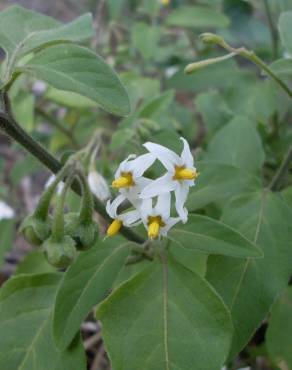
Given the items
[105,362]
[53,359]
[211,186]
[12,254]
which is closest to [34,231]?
[53,359]

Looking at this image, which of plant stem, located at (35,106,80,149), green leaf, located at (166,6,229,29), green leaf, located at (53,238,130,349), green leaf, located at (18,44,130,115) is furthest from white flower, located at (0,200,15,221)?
green leaf, located at (18,44,130,115)

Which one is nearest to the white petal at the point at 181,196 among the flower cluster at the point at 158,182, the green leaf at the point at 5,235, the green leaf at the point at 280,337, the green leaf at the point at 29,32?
the flower cluster at the point at 158,182

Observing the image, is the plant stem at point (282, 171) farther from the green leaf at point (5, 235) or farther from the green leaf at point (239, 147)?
the green leaf at point (5, 235)

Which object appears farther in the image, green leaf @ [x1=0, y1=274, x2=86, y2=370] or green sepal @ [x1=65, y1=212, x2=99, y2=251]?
green leaf @ [x1=0, y1=274, x2=86, y2=370]

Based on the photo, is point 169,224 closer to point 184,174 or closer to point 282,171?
point 184,174

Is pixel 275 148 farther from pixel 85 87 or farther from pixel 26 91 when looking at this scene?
pixel 85 87

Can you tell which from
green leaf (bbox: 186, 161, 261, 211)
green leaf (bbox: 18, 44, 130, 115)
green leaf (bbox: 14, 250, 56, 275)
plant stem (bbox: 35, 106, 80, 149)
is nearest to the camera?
green leaf (bbox: 18, 44, 130, 115)

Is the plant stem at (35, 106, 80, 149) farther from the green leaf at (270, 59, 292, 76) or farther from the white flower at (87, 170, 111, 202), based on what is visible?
the green leaf at (270, 59, 292, 76)
